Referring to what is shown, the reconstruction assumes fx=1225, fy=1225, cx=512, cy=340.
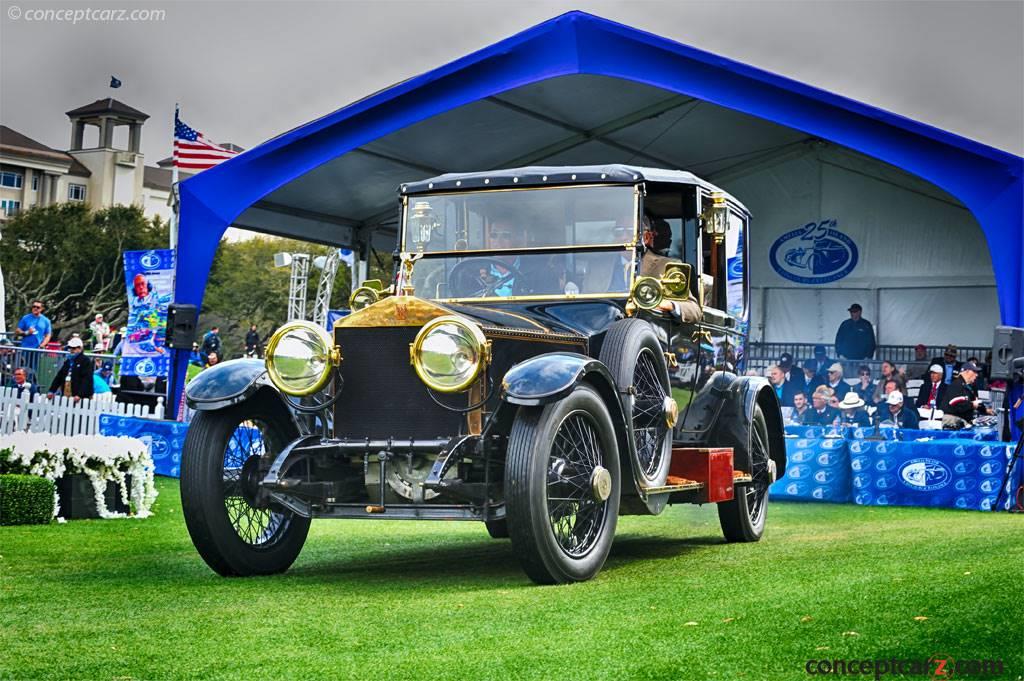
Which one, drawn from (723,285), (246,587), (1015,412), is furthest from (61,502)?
(1015,412)

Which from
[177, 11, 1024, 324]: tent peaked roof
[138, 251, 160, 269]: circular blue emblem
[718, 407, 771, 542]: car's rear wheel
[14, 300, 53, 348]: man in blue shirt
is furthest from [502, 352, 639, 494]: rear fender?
[14, 300, 53, 348]: man in blue shirt

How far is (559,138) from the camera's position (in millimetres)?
17719

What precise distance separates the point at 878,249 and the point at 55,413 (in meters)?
13.3

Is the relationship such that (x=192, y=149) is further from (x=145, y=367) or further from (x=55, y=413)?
(x=55, y=413)

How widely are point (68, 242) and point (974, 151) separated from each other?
50.5 m

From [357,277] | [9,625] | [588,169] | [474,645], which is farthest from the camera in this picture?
[357,277]

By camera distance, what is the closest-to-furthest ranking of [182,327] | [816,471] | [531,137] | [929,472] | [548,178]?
[548,178]
[929,472]
[816,471]
[182,327]
[531,137]

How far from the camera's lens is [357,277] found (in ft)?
64.3

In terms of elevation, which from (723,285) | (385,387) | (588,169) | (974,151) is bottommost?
(385,387)

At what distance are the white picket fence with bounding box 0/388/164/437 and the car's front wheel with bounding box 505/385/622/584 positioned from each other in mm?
10401

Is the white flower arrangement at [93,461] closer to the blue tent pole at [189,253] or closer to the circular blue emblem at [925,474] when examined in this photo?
the blue tent pole at [189,253]

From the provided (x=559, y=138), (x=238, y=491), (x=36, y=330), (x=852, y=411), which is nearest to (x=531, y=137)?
(x=559, y=138)

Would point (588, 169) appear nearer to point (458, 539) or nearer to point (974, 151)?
point (458, 539)

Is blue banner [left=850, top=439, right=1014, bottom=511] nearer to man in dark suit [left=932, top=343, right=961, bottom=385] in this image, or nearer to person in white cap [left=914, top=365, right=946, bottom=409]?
person in white cap [left=914, top=365, right=946, bottom=409]
